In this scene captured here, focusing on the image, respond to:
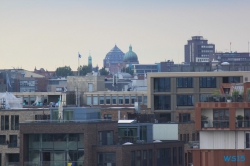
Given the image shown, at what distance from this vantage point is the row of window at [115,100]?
187m

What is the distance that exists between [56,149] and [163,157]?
10831 mm

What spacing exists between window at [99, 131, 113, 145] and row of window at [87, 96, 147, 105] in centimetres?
8149

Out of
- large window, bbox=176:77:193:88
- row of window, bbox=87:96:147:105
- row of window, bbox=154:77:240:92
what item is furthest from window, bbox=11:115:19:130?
row of window, bbox=87:96:147:105

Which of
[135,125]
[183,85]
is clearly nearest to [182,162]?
[135,125]

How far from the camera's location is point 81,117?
102m

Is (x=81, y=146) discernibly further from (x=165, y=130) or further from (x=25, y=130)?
(x=165, y=130)

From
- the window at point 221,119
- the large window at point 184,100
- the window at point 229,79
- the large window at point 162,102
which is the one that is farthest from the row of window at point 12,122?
the window at point 221,119

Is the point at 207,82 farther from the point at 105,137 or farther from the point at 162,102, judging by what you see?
the point at 105,137

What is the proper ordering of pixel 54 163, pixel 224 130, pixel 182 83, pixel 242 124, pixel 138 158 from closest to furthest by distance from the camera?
pixel 224 130
pixel 242 124
pixel 54 163
pixel 138 158
pixel 182 83

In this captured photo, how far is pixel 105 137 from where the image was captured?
102625mm

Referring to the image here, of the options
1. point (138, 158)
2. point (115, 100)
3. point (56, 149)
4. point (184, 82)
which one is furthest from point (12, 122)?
point (115, 100)

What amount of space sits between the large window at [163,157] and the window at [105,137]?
5.44 meters

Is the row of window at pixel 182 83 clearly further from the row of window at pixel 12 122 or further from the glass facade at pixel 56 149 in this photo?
the glass facade at pixel 56 149

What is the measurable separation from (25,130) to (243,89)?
23.0 metres
